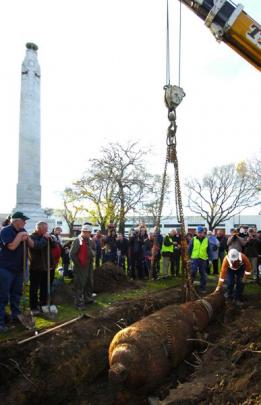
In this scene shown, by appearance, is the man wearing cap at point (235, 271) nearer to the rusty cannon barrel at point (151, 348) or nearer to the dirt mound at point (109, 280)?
the rusty cannon barrel at point (151, 348)

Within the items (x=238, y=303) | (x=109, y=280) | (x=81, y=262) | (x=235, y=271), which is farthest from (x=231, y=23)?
(x=109, y=280)

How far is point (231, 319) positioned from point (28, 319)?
422 centimetres

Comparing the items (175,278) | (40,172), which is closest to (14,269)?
(175,278)

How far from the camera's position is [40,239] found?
8219mm

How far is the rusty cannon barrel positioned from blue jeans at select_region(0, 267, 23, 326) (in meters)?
2.69

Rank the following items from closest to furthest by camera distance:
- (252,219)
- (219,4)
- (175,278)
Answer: (219,4) → (175,278) → (252,219)

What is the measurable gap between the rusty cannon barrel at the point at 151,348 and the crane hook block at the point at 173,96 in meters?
3.71

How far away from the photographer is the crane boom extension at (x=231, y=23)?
682 centimetres

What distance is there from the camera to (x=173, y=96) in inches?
279

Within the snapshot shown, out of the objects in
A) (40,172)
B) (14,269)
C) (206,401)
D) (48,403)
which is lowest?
(48,403)

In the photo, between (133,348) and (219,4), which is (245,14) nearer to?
(219,4)

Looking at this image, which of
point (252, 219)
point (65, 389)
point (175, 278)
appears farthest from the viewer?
point (252, 219)

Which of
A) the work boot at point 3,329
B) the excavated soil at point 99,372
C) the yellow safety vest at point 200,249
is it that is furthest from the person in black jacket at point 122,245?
the work boot at point 3,329

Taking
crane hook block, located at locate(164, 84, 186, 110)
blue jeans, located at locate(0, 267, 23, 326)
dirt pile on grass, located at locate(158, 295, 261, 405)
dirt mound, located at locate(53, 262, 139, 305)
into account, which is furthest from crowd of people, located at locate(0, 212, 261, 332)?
crane hook block, located at locate(164, 84, 186, 110)
